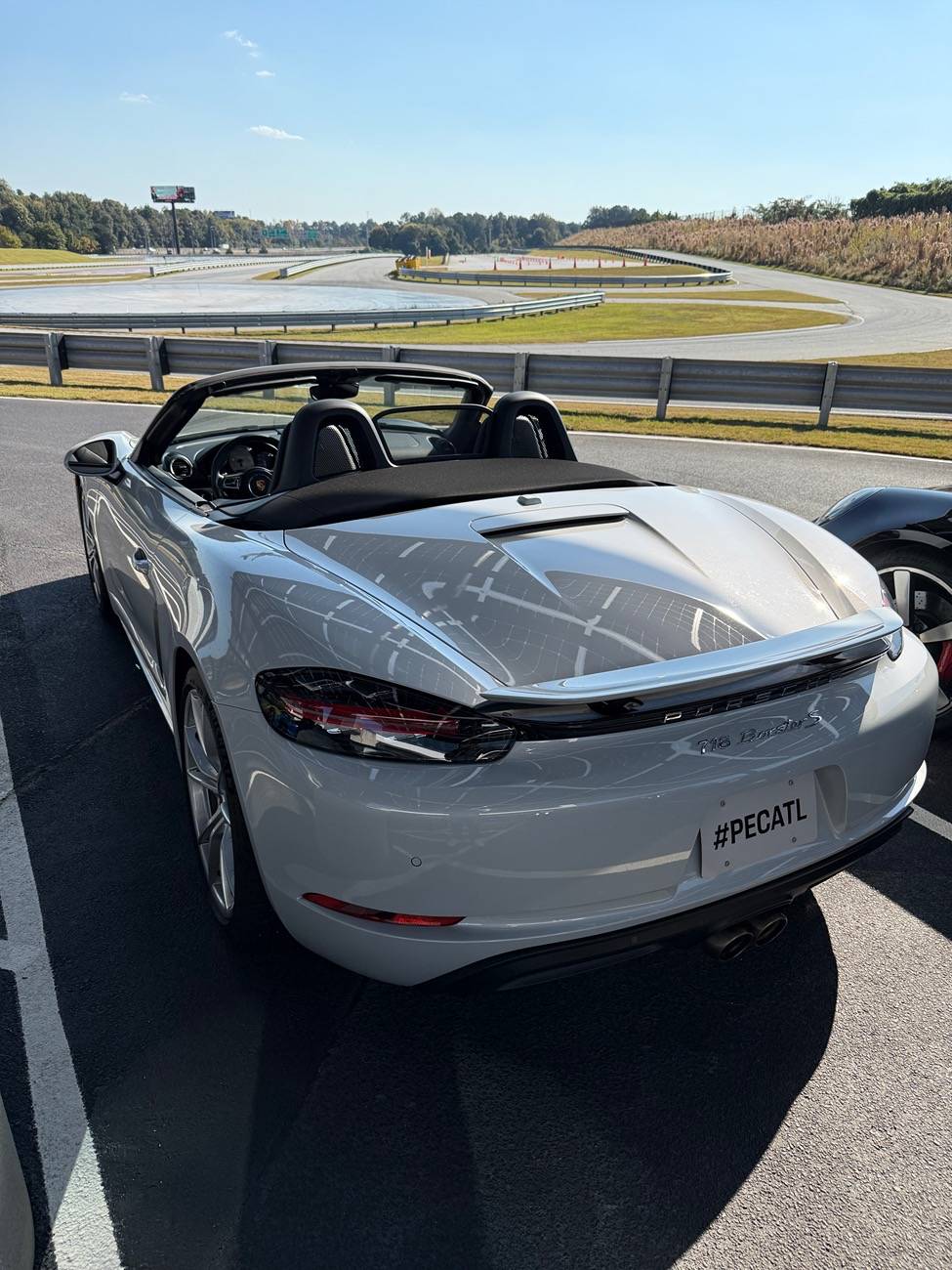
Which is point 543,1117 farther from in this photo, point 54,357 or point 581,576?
point 54,357

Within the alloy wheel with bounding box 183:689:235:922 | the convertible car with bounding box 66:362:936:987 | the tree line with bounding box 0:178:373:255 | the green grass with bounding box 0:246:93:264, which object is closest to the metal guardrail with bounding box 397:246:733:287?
the green grass with bounding box 0:246:93:264

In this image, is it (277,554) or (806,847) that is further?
(277,554)

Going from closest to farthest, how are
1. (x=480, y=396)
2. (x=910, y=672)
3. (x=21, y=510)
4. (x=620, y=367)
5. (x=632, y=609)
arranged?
(x=632, y=609), (x=910, y=672), (x=480, y=396), (x=21, y=510), (x=620, y=367)

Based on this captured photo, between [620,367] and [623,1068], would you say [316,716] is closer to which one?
[623,1068]

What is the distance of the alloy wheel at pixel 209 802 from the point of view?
8.84ft

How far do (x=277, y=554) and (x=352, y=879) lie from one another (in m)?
0.98

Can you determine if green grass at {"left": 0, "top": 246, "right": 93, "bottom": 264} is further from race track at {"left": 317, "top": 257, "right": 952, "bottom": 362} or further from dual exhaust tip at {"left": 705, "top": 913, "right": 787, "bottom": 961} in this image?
dual exhaust tip at {"left": 705, "top": 913, "right": 787, "bottom": 961}

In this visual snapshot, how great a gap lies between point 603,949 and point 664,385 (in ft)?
44.1

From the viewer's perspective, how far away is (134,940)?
9.31 feet

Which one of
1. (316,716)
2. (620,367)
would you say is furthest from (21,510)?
(620,367)

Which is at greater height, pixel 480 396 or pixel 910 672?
pixel 480 396

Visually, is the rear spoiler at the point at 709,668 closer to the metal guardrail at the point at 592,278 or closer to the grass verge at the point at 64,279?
the metal guardrail at the point at 592,278

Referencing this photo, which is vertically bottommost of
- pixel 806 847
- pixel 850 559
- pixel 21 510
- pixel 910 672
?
pixel 21 510

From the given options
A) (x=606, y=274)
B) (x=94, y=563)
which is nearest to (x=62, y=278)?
(x=606, y=274)
